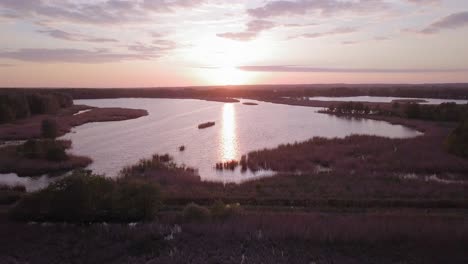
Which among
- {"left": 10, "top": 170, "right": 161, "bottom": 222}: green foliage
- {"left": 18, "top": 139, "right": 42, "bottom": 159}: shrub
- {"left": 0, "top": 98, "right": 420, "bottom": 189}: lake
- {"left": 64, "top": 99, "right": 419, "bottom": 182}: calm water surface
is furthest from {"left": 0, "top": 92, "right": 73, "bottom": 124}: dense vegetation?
{"left": 10, "top": 170, "right": 161, "bottom": 222}: green foliage

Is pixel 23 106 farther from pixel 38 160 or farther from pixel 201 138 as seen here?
pixel 38 160

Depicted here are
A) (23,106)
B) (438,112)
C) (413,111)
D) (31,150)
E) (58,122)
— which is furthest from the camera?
(23,106)

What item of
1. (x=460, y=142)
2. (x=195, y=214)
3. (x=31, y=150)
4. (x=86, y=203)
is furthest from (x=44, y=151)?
(x=460, y=142)

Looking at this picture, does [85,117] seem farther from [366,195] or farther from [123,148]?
[366,195]

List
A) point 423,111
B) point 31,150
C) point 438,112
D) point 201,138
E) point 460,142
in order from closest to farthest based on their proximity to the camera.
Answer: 1. point 460,142
2. point 31,150
3. point 201,138
4. point 438,112
5. point 423,111

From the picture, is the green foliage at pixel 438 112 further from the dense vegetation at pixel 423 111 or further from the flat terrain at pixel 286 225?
the flat terrain at pixel 286 225

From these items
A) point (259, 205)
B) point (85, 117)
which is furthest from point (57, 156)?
point (85, 117)

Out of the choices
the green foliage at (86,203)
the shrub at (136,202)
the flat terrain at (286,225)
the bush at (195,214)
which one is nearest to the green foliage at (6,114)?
the flat terrain at (286,225)
